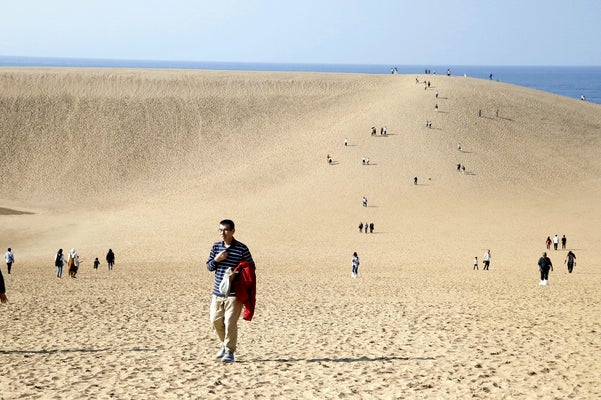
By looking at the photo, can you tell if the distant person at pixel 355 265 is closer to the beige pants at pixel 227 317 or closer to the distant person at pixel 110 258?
the distant person at pixel 110 258

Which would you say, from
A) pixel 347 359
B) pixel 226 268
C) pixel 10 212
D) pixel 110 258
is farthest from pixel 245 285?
pixel 10 212

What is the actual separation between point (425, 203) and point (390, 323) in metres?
36.1

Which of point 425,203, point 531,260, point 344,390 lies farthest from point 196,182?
point 344,390

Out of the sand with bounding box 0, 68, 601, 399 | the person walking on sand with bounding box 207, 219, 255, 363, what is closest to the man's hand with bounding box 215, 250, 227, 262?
the person walking on sand with bounding box 207, 219, 255, 363

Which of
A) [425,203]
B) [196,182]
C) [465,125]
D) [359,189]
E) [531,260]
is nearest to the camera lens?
[531,260]

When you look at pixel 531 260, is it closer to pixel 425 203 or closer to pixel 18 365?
pixel 425 203

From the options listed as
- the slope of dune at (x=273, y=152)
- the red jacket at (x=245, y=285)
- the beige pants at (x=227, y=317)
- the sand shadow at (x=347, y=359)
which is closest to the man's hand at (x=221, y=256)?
the red jacket at (x=245, y=285)

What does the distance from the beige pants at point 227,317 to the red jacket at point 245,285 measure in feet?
0.38

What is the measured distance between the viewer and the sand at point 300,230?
9789 mm

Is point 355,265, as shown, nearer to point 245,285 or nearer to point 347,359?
point 347,359

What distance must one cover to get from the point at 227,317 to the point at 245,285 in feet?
1.87

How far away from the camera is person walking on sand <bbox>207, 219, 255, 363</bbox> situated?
9.34 metres

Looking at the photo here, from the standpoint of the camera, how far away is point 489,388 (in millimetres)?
8734

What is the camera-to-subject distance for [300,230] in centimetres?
4203
